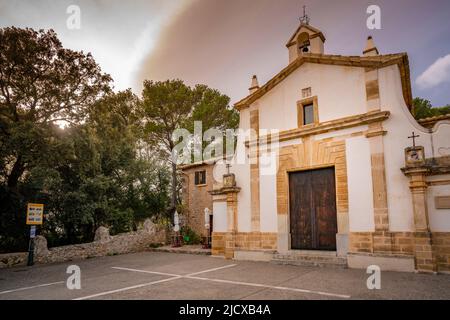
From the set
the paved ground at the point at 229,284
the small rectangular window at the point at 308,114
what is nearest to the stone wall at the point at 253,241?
the paved ground at the point at 229,284

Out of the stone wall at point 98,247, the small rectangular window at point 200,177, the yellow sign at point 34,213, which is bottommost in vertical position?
the stone wall at point 98,247

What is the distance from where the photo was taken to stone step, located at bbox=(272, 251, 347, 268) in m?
9.08

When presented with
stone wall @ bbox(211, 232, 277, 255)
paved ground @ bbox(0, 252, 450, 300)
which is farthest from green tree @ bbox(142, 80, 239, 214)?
paved ground @ bbox(0, 252, 450, 300)

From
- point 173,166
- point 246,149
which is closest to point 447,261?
point 246,149

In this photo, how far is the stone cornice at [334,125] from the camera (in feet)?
30.3

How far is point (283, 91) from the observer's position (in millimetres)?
11789

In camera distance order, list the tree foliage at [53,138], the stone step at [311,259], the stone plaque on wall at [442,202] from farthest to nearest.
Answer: the tree foliage at [53,138] → the stone step at [311,259] → the stone plaque on wall at [442,202]

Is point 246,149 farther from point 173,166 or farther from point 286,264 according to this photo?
point 173,166

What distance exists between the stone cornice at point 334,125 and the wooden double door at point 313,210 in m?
1.42

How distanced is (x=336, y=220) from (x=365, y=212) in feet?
3.32

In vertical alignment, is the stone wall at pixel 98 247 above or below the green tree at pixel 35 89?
below

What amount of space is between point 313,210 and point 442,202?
12.4 ft

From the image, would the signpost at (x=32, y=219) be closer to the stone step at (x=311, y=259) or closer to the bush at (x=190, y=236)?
the bush at (x=190, y=236)

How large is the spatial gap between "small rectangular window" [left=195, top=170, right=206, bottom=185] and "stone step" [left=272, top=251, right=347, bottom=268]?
33.9 ft
